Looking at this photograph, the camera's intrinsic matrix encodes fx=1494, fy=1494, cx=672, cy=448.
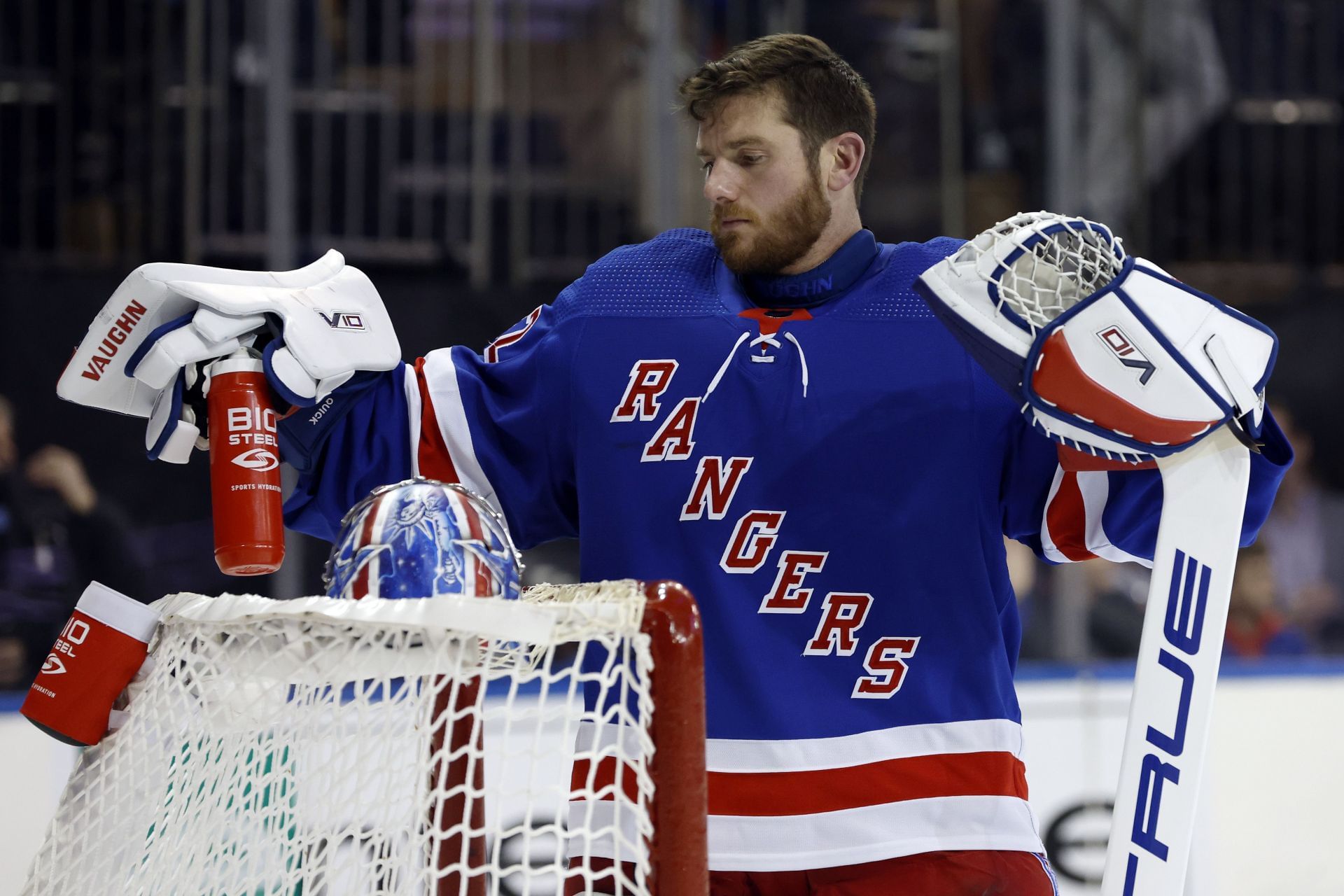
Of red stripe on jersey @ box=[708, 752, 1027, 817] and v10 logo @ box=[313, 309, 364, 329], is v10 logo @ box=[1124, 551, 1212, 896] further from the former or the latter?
v10 logo @ box=[313, 309, 364, 329]

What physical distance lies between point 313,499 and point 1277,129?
350cm

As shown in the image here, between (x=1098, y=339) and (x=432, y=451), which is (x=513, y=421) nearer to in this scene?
(x=432, y=451)

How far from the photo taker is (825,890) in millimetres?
1651

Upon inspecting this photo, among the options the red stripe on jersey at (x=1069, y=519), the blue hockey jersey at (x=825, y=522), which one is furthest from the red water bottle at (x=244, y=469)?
the red stripe on jersey at (x=1069, y=519)

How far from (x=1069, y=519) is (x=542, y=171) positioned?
271cm

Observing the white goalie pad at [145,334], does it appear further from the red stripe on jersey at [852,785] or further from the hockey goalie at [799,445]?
the red stripe on jersey at [852,785]

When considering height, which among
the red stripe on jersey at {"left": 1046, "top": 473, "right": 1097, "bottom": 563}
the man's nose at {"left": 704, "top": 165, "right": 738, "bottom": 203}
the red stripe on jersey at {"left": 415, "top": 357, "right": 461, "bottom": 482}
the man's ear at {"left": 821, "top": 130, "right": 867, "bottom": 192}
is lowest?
the red stripe on jersey at {"left": 1046, "top": 473, "right": 1097, "bottom": 563}

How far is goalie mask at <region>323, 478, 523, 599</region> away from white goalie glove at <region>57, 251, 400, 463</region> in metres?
0.34

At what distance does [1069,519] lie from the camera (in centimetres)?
171

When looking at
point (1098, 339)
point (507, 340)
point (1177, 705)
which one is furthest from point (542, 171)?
point (1177, 705)

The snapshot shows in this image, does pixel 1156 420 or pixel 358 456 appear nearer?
pixel 1156 420

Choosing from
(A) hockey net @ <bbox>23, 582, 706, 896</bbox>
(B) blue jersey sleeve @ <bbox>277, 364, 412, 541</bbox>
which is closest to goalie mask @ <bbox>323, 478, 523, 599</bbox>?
(A) hockey net @ <bbox>23, 582, 706, 896</bbox>

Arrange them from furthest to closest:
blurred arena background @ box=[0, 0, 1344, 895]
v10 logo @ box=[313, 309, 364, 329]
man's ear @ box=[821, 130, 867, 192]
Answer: blurred arena background @ box=[0, 0, 1344, 895] → man's ear @ box=[821, 130, 867, 192] → v10 logo @ box=[313, 309, 364, 329]

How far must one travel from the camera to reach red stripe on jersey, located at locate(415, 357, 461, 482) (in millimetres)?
1830
